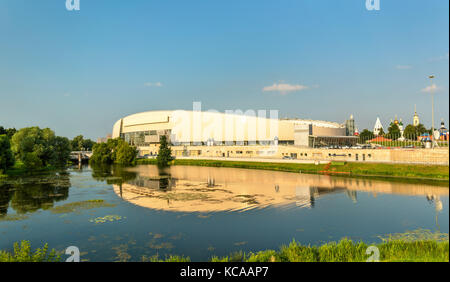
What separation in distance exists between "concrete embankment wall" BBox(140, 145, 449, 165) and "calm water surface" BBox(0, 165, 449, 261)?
4463 millimetres

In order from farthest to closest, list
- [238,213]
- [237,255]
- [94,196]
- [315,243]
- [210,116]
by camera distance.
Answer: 1. [210,116]
2. [94,196]
3. [238,213]
4. [315,243]
5. [237,255]

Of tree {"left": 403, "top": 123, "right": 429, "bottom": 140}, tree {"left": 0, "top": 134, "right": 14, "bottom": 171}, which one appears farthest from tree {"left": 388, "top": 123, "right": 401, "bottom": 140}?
tree {"left": 0, "top": 134, "right": 14, "bottom": 171}

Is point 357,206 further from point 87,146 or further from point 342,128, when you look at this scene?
point 87,146

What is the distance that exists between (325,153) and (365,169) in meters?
10.0

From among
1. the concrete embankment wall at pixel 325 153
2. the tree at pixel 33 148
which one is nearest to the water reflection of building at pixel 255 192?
the concrete embankment wall at pixel 325 153

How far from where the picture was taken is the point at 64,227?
15.1 meters

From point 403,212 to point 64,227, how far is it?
67.2 feet

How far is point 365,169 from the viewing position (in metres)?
32.9

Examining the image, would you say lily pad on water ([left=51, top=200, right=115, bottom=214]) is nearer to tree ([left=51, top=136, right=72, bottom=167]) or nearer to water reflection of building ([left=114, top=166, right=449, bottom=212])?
water reflection of building ([left=114, top=166, right=449, bottom=212])

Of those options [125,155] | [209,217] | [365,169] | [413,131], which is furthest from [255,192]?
[413,131]

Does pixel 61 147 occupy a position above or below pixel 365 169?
above

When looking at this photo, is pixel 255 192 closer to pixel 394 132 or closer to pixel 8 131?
pixel 394 132
